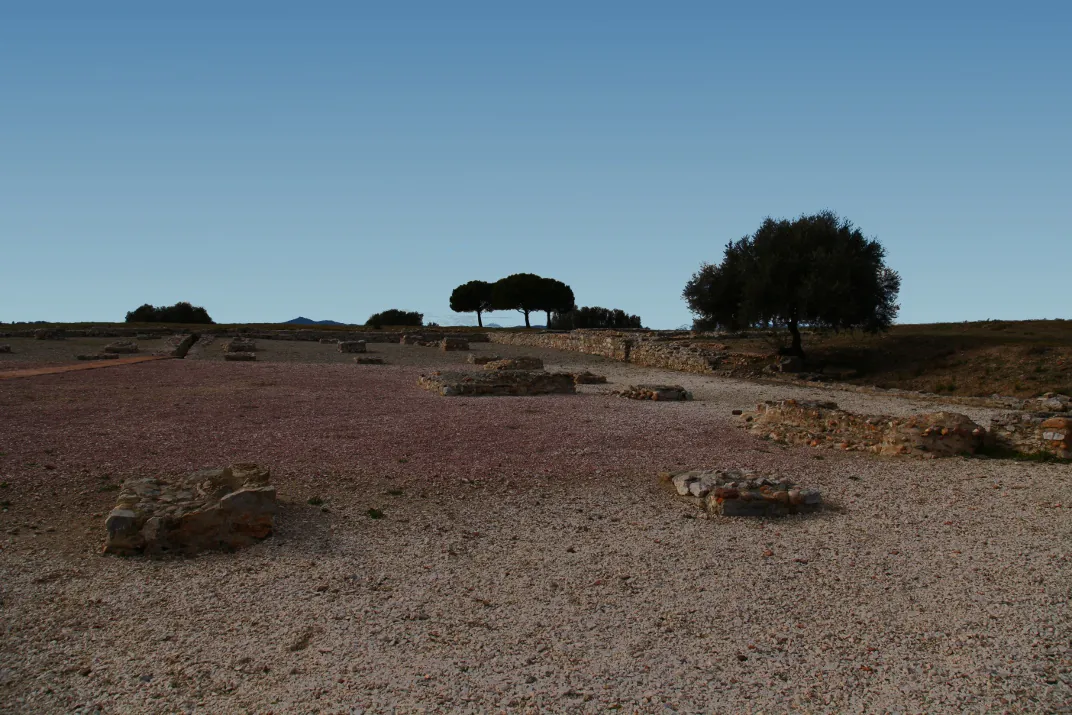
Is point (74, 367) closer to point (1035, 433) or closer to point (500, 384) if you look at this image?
point (500, 384)

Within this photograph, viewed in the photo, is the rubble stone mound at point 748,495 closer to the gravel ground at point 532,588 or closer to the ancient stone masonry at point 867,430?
the gravel ground at point 532,588

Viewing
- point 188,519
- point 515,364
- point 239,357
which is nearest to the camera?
point 188,519

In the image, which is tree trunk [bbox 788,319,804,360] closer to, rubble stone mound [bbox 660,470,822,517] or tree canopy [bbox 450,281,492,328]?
rubble stone mound [bbox 660,470,822,517]

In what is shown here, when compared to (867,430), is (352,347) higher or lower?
higher

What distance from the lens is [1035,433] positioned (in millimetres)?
8922

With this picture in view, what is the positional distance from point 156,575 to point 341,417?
5782 millimetres

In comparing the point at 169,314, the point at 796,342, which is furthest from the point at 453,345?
the point at 169,314

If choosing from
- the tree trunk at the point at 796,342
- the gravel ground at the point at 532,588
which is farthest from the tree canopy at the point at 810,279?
the gravel ground at the point at 532,588

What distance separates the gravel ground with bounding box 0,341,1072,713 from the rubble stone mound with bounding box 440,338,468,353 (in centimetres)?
2145

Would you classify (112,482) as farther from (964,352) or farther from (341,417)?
(964,352)

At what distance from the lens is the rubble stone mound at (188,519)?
5379mm

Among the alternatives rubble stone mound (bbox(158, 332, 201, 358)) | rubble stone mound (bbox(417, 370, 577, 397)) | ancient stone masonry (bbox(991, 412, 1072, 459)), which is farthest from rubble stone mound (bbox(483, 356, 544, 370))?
ancient stone masonry (bbox(991, 412, 1072, 459))

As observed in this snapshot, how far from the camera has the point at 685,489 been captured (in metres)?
7.01

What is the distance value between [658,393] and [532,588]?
30.5 ft
